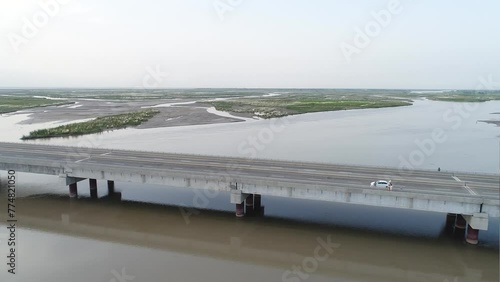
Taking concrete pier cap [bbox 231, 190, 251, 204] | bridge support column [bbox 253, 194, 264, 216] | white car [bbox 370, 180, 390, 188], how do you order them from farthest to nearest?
bridge support column [bbox 253, 194, 264, 216] < concrete pier cap [bbox 231, 190, 251, 204] < white car [bbox 370, 180, 390, 188]

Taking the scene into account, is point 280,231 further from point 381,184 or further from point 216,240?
point 381,184

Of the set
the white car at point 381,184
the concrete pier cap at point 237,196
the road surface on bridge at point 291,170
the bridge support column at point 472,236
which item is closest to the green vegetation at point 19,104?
the road surface on bridge at point 291,170

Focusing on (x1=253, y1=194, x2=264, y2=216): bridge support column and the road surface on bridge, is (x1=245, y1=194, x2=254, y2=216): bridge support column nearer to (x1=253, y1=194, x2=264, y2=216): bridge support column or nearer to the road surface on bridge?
(x1=253, y1=194, x2=264, y2=216): bridge support column

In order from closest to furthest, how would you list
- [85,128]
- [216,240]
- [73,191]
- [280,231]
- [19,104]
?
[216,240]
[280,231]
[73,191]
[85,128]
[19,104]

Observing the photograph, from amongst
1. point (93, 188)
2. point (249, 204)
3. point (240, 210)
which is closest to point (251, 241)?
point (240, 210)

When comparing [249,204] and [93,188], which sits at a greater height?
[93,188]

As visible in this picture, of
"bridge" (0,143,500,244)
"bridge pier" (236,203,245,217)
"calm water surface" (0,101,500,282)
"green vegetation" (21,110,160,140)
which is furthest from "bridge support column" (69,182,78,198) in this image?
"green vegetation" (21,110,160,140)

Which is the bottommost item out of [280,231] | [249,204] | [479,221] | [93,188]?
[280,231]

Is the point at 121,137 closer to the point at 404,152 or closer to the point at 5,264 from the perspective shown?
the point at 5,264
